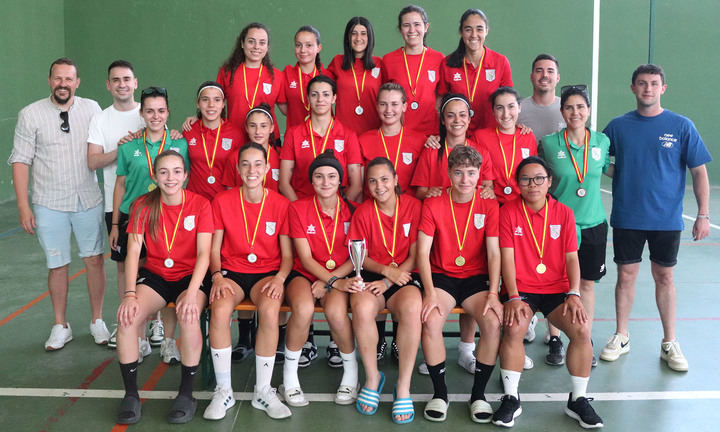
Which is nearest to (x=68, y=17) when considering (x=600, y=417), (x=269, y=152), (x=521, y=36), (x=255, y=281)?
(x=521, y=36)

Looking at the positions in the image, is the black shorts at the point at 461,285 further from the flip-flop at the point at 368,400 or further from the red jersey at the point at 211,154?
the red jersey at the point at 211,154

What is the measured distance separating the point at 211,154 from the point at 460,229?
182 centimetres

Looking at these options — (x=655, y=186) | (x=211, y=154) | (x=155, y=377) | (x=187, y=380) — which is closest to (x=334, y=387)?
(x=187, y=380)

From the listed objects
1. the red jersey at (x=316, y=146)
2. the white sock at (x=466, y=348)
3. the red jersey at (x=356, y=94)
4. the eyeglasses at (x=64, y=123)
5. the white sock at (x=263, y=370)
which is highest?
the red jersey at (x=356, y=94)

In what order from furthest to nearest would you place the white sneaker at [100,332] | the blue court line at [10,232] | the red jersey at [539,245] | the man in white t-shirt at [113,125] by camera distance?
the blue court line at [10,232]
the white sneaker at [100,332]
the man in white t-shirt at [113,125]
the red jersey at [539,245]

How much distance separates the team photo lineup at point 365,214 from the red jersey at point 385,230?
0.04ft

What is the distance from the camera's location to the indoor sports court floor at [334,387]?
338 centimetres

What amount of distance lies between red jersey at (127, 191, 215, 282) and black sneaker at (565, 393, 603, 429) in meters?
2.31

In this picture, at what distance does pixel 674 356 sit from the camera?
13.5 feet

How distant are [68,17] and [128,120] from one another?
870 centimetres

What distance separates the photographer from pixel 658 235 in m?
4.22

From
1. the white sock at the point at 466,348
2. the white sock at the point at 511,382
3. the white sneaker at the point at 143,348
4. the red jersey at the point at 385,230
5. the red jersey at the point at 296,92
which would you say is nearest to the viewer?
the white sock at the point at 511,382

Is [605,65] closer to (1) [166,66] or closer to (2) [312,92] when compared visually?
(1) [166,66]

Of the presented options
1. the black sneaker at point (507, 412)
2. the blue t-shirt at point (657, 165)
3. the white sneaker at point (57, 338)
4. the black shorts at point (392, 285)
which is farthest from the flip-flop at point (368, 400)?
the white sneaker at point (57, 338)
